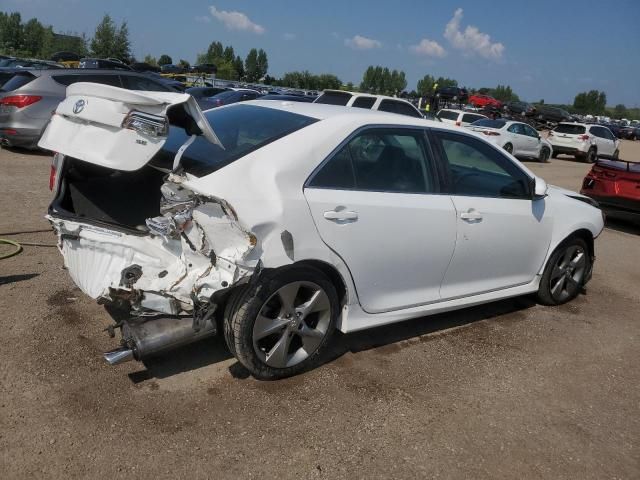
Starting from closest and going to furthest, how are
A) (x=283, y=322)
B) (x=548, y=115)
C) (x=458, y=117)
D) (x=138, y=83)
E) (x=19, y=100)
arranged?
1. (x=283, y=322)
2. (x=19, y=100)
3. (x=138, y=83)
4. (x=458, y=117)
5. (x=548, y=115)

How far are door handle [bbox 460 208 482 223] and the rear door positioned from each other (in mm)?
107

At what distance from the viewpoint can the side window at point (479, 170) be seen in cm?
403

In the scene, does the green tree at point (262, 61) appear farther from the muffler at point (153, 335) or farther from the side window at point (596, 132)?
the muffler at point (153, 335)

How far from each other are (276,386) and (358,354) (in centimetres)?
75

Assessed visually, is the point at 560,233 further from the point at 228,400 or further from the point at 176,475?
the point at 176,475

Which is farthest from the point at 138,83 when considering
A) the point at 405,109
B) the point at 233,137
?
the point at 233,137

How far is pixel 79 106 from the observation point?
315 centimetres

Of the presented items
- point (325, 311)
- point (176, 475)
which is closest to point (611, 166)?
point (325, 311)

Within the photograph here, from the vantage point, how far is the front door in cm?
401

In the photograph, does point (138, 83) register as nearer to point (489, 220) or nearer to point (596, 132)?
point (489, 220)

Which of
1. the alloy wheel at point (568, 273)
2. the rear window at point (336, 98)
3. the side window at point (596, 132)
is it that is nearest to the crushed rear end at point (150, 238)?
the alloy wheel at point (568, 273)

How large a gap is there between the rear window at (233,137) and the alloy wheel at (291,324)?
32.8 inches

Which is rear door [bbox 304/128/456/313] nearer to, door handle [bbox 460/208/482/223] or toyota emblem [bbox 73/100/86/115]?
door handle [bbox 460/208/482/223]

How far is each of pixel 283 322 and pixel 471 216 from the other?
5.36 feet
